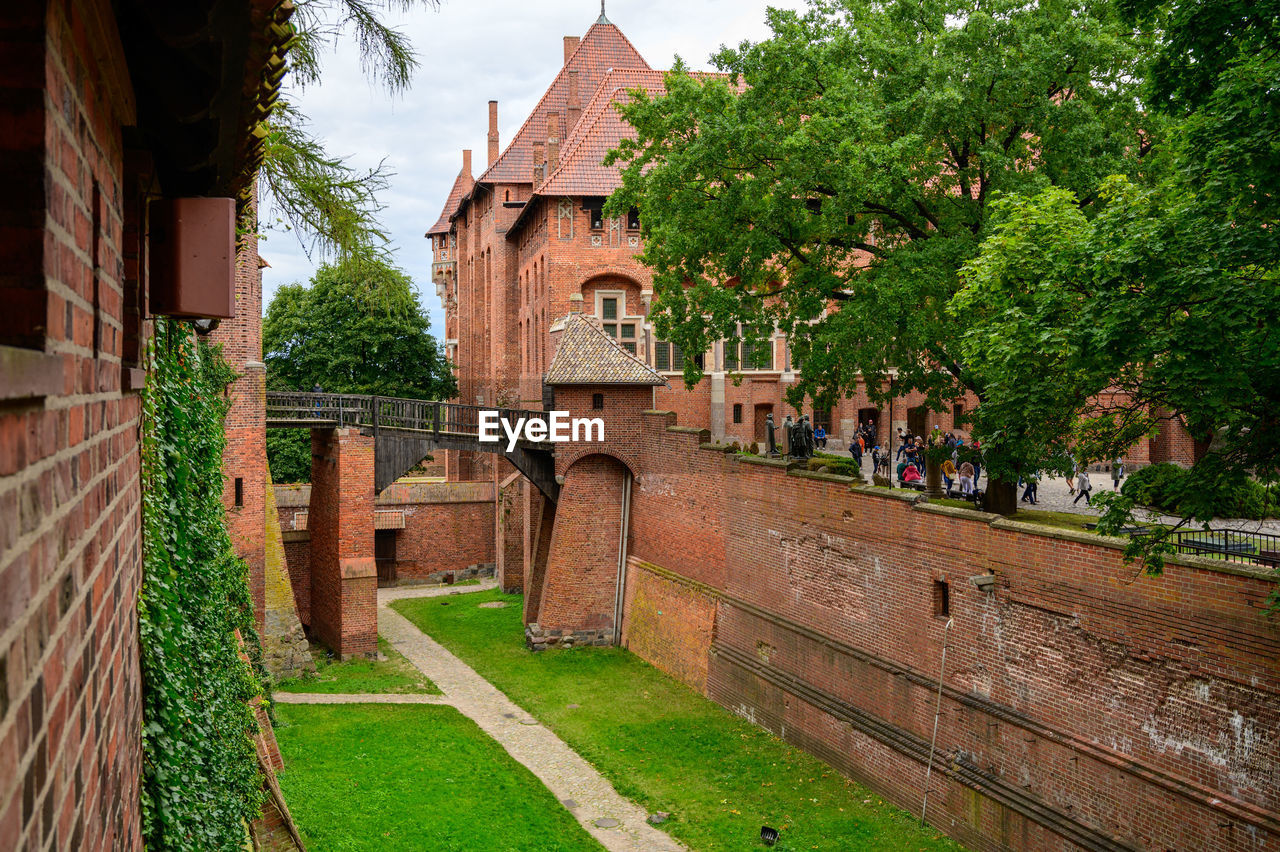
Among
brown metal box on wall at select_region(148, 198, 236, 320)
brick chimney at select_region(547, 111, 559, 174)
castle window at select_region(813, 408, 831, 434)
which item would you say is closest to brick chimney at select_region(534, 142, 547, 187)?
brick chimney at select_region(547, 111, 559, 174)

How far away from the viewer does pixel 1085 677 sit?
44.2 feet

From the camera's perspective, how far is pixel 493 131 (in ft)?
153

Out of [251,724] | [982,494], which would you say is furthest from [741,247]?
[251,724]

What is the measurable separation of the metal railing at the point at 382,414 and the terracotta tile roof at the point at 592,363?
125cm

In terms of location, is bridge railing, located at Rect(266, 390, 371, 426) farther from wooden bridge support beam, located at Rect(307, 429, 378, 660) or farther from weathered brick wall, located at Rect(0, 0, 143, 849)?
weathered brick wall, located at Rect(0, 0, 143, 849)

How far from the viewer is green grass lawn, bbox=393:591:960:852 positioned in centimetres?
1582

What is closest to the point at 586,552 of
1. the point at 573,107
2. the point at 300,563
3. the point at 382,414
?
the point at 382,414

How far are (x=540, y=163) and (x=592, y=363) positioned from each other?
12280 mm

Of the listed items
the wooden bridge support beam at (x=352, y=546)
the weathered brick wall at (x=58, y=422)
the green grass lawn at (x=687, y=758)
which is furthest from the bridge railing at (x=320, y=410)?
the weathered brick wall at (x=58, y=422)

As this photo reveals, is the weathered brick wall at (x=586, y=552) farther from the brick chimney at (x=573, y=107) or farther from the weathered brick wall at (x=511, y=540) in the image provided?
the brick chimney at (x=573, y=107)

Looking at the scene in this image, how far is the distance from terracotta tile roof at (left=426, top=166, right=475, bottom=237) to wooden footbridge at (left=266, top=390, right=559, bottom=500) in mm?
29224

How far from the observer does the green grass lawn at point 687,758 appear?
51.9ft

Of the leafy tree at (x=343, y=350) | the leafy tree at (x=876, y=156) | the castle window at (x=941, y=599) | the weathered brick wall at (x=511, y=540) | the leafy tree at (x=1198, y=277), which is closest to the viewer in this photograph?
the leafy tree at (x=1198, y=277)

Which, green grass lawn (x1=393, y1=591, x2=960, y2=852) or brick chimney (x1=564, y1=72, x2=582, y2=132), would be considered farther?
Result: brick chimney (x1=564, y1=72, x2=582, y2=132)
